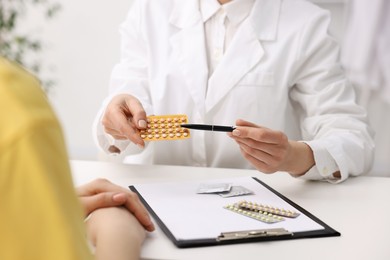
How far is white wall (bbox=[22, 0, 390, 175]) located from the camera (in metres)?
2.24

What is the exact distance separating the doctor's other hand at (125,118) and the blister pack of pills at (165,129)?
14mm

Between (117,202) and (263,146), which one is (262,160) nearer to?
(263,146)

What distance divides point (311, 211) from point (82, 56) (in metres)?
1.57

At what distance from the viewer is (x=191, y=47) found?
4.48ft

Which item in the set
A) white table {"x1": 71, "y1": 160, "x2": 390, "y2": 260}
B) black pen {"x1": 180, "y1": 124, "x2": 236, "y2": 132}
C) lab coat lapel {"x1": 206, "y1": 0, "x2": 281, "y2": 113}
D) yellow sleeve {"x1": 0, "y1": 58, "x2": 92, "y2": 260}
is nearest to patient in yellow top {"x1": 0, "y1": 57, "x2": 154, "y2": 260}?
yellow sleeve {"x1": 0, "y1": 58, "x2": 92, "y2": 260}

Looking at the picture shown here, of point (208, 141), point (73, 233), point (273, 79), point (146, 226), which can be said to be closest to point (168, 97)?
point (208, 141)

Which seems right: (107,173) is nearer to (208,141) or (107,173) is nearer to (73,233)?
(208,141)

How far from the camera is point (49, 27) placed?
7.62 ft

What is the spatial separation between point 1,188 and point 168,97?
3.52 ft

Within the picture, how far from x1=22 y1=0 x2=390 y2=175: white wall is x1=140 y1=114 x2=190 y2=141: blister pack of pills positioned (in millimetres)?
1207

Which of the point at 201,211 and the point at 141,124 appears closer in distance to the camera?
the point at 201,211

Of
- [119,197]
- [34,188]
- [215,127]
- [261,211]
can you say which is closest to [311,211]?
[261,211]

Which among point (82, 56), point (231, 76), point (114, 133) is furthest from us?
point (82, 56)

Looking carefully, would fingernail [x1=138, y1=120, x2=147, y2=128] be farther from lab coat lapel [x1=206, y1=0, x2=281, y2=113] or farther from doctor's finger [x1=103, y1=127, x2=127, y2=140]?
lab coat lapel [x1=206, y1=0, x2=281, y2=113]
